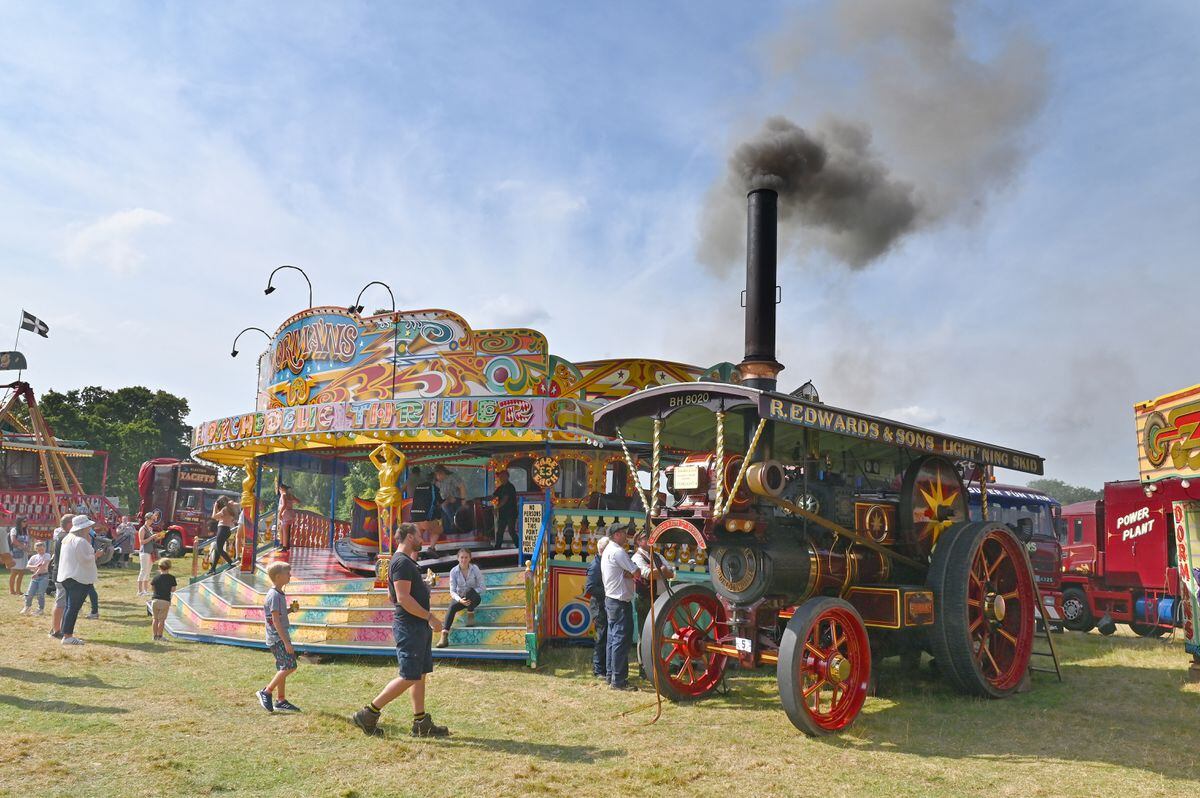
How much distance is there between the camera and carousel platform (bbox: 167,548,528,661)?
1022 centimetres

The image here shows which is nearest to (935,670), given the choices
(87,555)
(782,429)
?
(782,429)

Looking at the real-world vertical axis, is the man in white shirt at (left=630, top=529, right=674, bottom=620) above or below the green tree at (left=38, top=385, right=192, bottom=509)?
below

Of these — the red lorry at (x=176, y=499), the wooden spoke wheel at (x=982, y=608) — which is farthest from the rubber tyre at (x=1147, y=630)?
the red lorry at (x=176, y=499)

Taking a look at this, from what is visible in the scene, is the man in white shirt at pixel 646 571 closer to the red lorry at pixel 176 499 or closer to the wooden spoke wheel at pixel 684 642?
the wooden spoke wheel at pixel 684 642

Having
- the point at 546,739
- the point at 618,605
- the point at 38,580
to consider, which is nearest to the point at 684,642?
the point at 618,605

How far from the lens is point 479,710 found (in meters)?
7.61

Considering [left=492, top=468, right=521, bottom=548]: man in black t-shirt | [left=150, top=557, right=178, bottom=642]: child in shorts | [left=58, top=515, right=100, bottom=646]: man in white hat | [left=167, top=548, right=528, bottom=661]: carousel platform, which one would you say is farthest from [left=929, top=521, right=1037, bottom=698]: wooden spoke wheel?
[left=58, top=515, right=100, bottom=646]: man in white hat

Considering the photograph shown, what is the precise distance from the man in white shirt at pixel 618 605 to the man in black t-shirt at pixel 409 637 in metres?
2.61

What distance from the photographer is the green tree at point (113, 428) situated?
1933 inches

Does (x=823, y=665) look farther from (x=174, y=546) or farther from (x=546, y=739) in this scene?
(x=174, y=546)

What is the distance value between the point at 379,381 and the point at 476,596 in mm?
4156

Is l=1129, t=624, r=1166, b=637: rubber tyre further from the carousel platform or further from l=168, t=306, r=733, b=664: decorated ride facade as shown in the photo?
the carousel platform

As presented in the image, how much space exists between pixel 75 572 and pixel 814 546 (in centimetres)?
913

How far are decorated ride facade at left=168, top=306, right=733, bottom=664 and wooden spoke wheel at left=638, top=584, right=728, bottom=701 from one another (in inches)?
90.4
